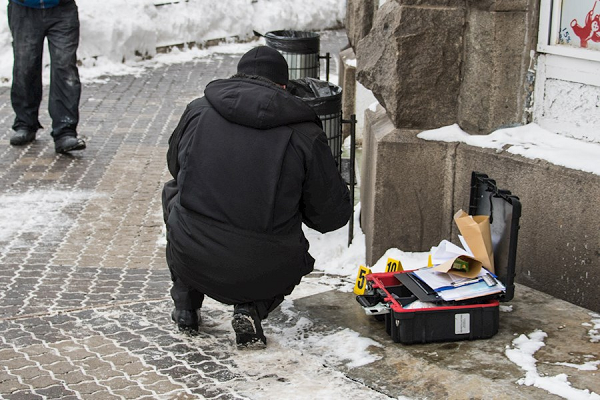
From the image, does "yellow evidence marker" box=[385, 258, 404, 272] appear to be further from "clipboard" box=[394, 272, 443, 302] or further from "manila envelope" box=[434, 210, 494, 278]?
"manila envelope" box=[434, 210, 494, 278]

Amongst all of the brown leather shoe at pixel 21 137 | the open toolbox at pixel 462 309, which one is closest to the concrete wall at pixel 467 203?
the open toolbox at pixel 462 309

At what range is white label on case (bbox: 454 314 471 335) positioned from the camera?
4258 mm

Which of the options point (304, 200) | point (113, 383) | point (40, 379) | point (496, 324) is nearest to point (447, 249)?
Result: point (496, 324)

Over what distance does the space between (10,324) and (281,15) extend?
1133 centimetres

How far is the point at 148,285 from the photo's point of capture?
5465 mm

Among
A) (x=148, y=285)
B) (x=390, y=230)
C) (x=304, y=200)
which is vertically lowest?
(x=148, y=285)

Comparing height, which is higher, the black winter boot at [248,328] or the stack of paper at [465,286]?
the stack of paper at [465,286]

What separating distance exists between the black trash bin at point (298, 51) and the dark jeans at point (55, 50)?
1741 mm

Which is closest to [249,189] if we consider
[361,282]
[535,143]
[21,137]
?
[361,282]

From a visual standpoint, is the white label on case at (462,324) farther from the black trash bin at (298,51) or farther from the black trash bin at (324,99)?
the black trash bin at (298,51)

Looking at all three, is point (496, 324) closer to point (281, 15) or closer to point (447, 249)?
point (447, 249)

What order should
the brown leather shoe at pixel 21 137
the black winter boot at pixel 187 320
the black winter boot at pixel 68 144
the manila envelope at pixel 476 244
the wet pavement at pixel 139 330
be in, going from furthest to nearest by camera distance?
the brown leather shoe at pixel 21 137 → the black winter boot at pixel 68 144 → the black winter boot at pixel 187 320 → the manila envelope at pixel 476 244 → the wet pavement at pixel 139 330

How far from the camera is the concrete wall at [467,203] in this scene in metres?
4.63

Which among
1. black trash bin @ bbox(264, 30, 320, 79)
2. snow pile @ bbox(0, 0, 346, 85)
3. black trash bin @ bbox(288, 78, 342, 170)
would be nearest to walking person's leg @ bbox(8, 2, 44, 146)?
black trash bin @ bbox(264, 30, 320, 79)
